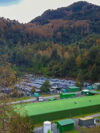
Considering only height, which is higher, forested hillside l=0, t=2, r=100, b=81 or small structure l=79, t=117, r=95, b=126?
forested hillside l=0, t=2, r=100, b=81

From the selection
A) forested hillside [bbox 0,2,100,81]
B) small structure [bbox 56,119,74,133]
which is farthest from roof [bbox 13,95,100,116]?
forested hillside [bbox 0,2,100,81]

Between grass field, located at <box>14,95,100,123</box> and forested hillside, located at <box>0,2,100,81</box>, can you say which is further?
forested hillside, located at <box>0,2,100,81</box>

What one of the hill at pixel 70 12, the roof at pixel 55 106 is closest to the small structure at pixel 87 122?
the roof at pixel 55 106

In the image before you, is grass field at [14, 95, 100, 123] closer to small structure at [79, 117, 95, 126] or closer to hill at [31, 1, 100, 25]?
small structure at [79, 117, 95, 126]

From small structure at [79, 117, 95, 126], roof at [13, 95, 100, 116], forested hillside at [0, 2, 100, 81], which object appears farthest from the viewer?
forested hillside at [0, 2, 100, 81]

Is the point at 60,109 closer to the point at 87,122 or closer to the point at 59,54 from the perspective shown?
the point at 87,122

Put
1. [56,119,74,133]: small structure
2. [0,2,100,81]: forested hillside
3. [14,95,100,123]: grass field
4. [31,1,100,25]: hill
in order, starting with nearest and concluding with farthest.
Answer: [56,119,74,133]: small structure < [14,95,100,123]: grass field < [0,2,100,81]: forested hillside < [31,1,100,25]: hill

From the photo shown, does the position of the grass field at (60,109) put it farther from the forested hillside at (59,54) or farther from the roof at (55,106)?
the forested hillside at (59,54)

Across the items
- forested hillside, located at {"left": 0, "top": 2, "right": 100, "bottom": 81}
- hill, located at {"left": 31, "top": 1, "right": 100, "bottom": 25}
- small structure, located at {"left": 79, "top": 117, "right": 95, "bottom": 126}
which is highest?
hill, located at {"left": 31, "top": 1, "right": 100, "bottom": 25}

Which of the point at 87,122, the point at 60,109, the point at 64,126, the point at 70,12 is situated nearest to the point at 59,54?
the point at 60,109
